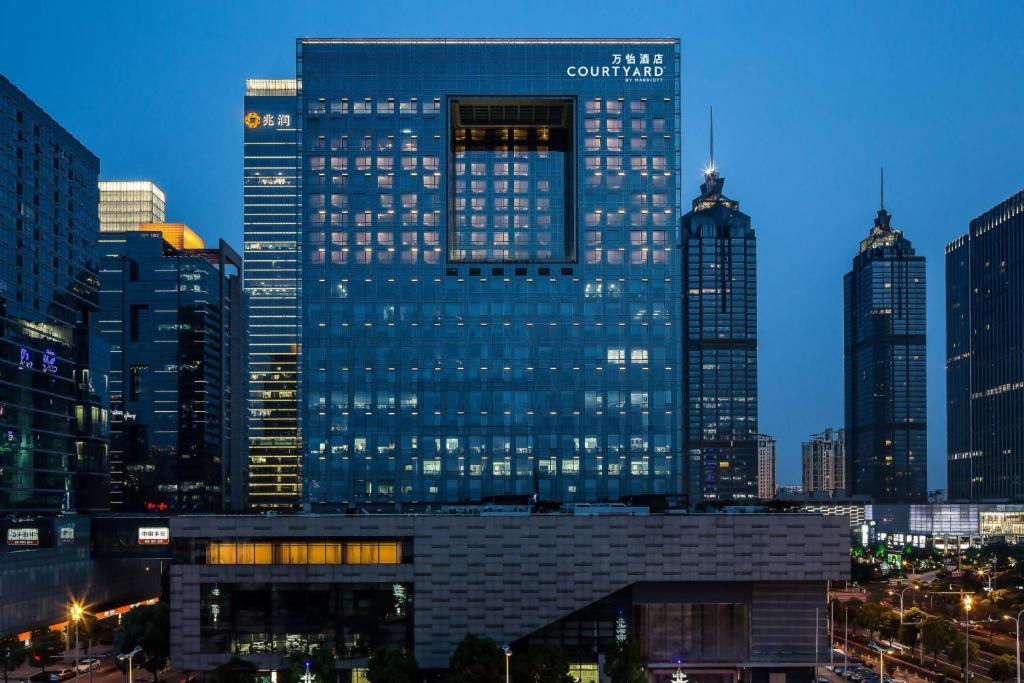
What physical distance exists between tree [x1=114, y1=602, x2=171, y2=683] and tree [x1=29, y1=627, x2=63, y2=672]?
62.4ft

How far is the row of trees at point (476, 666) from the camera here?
270 ft

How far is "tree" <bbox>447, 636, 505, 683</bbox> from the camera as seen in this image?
8125 centimetres

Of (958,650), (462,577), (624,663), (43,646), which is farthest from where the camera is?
(958,650)

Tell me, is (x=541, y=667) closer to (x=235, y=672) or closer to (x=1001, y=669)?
(x=235, y=672)

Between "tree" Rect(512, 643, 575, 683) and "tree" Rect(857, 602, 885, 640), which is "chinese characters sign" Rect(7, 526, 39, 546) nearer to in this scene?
"tree" Rect(512, 643, 575, 683)

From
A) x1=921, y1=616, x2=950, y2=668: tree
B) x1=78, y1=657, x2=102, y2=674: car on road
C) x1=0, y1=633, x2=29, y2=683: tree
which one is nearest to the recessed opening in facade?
x1=921, y1=616, x2=950, y2=668: tree

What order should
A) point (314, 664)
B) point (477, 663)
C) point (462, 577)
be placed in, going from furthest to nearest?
point (462, 577)
point (314, 664)
point (477, 663)

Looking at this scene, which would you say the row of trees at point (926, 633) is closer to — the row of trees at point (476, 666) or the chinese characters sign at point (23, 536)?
the row of trees at point (476, 666)

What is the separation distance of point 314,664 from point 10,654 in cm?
4454

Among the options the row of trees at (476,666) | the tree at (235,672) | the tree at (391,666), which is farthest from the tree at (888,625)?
the tree at (235,672)

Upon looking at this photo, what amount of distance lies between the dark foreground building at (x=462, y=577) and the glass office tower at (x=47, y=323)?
73.5 m

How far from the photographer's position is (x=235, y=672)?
3457 inches

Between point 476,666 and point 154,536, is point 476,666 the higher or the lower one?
the lower one

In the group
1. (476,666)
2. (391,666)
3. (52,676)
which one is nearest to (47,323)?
(52,676)
